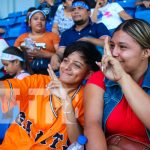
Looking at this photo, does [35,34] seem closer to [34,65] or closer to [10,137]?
[34,65]

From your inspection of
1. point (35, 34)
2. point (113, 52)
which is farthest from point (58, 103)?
point (35, 34)

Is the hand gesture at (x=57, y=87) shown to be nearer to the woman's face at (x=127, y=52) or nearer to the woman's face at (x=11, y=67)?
the woman's face at (x=127, y=52)

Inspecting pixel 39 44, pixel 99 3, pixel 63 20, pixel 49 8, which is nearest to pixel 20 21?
pixel 49 8

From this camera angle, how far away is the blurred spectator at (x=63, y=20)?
327 centimetres

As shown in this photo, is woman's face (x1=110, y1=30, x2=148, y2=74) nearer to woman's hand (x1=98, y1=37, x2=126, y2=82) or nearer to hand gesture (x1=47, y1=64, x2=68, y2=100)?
woman's hand (x1=98, y1=37, x2=126, y2=82)

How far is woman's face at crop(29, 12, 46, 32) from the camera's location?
2.92 meters

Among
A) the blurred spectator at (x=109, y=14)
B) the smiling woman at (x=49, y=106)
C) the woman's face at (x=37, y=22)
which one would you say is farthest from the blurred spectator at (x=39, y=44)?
the smiling woman at (x=49, y=106)

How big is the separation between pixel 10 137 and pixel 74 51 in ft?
1.79

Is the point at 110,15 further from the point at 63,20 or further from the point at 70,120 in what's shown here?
the point at 70,120

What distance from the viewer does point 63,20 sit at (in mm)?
3344

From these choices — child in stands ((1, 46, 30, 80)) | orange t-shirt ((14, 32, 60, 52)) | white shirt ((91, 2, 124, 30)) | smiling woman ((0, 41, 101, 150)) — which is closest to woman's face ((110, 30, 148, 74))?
smiling woman ((0, 41, 101, 150))

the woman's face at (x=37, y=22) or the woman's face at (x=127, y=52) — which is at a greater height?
the woman's face at (x=127, y=52)

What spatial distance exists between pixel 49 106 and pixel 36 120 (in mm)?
94

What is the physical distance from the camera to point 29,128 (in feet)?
4.62
